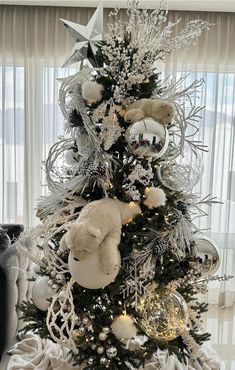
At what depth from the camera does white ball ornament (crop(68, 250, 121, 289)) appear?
1607 mm

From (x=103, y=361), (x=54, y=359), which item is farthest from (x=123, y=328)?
(x=54, y=359)

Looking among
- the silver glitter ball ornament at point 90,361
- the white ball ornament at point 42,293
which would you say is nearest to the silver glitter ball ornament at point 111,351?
the silver glitter ball ornament at point 90,361

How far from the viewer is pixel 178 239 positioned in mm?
1738

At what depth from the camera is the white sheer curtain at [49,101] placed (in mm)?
3855

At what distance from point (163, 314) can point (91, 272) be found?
39 cm

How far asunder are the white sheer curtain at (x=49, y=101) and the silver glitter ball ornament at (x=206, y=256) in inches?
87.2

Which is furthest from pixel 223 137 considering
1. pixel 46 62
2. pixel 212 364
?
pixel 212 364

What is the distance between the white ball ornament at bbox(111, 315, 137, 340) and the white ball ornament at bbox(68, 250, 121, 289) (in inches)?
8.3

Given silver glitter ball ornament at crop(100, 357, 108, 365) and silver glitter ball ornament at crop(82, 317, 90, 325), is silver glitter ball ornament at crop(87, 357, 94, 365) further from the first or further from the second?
silver glitter ball ornament at crop(82, 317, 90, 325)

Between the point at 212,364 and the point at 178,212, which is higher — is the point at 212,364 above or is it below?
below

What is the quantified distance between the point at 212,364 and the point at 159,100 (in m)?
1.57

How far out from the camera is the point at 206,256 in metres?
1.85

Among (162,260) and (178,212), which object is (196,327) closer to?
(162,260)

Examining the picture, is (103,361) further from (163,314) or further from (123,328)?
(163,314)
